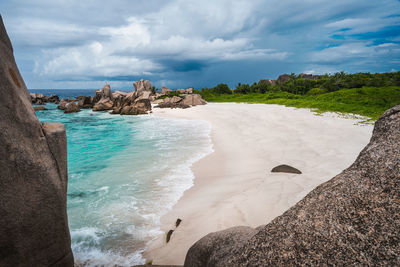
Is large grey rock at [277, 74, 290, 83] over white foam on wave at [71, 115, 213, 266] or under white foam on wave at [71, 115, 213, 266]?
over

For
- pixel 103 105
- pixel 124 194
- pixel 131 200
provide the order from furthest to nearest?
pixel 103 105
pixel 124 194
pixel 131 200

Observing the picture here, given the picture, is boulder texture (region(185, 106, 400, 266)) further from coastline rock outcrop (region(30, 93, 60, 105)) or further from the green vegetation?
coastline rock outcrop (region(30, 93, 60, 105))

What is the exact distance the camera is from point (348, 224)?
168 centimetres

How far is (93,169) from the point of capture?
39.3 ft

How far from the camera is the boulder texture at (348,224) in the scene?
5.01 ft

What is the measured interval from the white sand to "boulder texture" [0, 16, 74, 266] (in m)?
1.98

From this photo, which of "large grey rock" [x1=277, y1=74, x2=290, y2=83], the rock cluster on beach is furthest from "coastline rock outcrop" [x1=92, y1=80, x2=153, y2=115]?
"large grey rock" [x1=277, y1=74, x2=290, y2=83]

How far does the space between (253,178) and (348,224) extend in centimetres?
644

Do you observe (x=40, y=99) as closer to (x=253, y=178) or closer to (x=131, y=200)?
(x=131, y=200)

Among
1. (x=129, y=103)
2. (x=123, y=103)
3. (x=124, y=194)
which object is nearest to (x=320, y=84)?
(x=129, y=103)

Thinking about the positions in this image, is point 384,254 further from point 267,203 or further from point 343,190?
point 267,203

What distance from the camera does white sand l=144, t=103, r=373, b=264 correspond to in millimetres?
5340

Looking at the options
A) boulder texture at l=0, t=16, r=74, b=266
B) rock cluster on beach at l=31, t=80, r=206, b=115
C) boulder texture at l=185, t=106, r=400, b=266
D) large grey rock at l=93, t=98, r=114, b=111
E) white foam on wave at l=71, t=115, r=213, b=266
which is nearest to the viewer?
boulder texture at l=185, t=106, r=400, b=266

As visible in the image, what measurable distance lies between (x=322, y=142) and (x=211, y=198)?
7.83 metres
